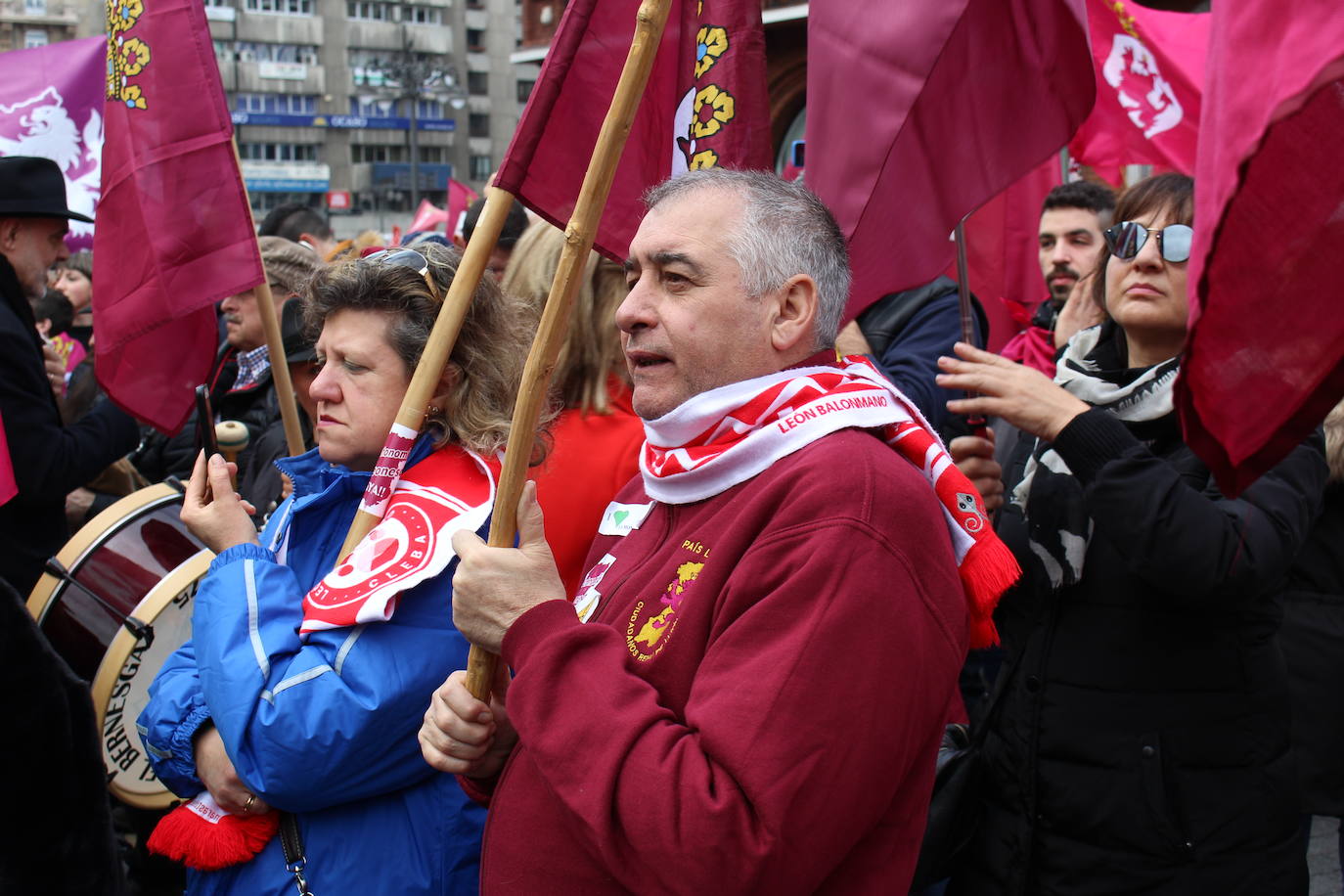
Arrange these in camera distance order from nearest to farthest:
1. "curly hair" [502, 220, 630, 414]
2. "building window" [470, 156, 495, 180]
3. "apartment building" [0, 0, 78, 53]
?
"curly hair" [502, 220, 630, 414], "apartment building" [0, 0, 78, 53], "building window" [470, 156, 495, 180]

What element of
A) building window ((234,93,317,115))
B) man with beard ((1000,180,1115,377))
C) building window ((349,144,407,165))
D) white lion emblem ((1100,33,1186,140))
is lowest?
building window ((349,144,407,165))

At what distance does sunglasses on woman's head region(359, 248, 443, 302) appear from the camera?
2379 millimetres

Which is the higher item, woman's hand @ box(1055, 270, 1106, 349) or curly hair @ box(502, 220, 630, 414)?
curly hair @ box(502, 220, 630, 414)

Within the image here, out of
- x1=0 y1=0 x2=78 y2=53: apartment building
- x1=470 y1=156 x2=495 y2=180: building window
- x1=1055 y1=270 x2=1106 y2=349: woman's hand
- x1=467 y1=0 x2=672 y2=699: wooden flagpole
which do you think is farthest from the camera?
x1=470 y1=156 x2=495 y2=180: building window

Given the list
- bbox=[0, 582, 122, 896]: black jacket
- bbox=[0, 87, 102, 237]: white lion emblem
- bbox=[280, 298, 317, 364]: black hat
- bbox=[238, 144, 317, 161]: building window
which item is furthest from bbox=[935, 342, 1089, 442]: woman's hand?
bbox=[238, 144, 317, 161]: building window

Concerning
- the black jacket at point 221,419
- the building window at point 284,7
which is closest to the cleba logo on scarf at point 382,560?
the black jacket at point 221,419

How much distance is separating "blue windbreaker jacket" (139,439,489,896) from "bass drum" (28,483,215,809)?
1.02 metres

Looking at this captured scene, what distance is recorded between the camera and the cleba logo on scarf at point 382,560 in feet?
6.64

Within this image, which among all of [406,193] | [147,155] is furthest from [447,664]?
[406,193]

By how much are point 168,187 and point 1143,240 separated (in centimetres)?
242

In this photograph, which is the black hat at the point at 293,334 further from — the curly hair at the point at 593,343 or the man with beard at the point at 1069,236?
the man with beard at the point at 1069,236

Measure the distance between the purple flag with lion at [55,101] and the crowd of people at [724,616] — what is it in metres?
3.29

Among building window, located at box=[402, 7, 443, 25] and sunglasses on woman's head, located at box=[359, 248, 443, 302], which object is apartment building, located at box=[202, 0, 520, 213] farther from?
sunglasses on woman's head, located at box=[359, 248, 443, 302]

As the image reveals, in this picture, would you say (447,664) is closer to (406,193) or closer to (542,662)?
(542,662)
